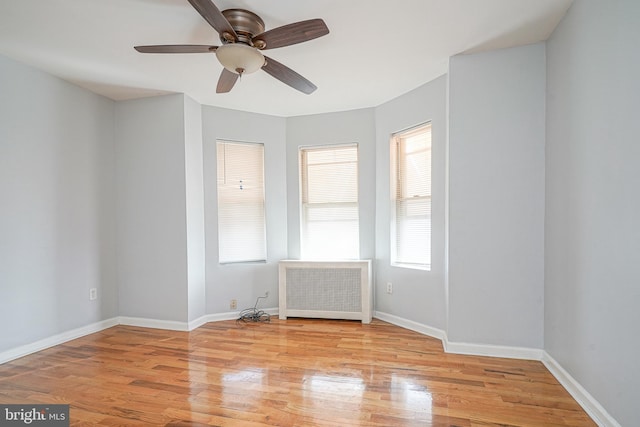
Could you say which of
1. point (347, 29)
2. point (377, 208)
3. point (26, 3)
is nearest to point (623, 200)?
point (347, 29)

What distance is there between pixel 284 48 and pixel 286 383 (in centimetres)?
263

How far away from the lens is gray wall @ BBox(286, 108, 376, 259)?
4.04 metres

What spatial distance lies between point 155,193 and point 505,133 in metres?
3.66

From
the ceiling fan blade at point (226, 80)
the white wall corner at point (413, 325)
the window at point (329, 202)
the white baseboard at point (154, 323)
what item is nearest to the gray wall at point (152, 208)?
the white baseboard at point (154, 323)

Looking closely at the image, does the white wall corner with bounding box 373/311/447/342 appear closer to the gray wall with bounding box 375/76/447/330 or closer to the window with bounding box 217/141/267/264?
the gray wall with bounding box 375/76/447/330

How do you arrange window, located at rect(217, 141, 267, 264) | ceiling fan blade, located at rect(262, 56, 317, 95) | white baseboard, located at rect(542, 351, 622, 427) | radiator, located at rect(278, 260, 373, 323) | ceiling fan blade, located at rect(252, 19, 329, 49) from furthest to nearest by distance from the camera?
window, located at rect(217, 141, 267, 264) → radiator, located at rect(278, 260, 373, 323) → ceiling fan blade, located at rect(262, 56, 317, 95) → ceiling fan blade, located at rect(252, 19, 329, 49) → white baseboard, located at rect(542, 351, 622, 427)

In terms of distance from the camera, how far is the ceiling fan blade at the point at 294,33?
1.91m

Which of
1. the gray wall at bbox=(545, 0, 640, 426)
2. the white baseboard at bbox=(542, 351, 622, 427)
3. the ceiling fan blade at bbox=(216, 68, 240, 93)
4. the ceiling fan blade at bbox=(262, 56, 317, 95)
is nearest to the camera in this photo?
the gray wall at bbox=(545, 0, 640, 426)

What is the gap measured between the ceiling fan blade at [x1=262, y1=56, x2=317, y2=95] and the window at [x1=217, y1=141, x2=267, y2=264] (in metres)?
1.74

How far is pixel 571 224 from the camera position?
7.29 feet

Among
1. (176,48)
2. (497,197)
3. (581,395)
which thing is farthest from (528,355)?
(176,48)

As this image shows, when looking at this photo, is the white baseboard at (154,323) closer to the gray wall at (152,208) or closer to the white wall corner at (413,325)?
the gray wall at (152,208)

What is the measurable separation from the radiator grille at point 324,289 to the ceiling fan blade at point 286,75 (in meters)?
2.15

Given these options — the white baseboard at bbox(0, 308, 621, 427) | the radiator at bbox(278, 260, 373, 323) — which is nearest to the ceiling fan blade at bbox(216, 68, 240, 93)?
the radiator at bbox(278, 260, 373, 323)
